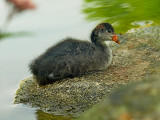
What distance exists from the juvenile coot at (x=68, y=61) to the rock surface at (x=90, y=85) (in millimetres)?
92

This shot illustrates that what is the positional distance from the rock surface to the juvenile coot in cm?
9

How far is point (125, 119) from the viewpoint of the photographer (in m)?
2.10

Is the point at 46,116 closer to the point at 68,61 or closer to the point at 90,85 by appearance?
the point at 90,85

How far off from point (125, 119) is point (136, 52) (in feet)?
14.5

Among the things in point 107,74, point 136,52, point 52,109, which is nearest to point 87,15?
point 136,52

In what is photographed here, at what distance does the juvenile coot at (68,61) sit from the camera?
5570 mm

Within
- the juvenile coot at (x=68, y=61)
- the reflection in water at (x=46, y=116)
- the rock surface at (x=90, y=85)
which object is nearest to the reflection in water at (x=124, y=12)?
the rock surface at (x=90, y=85)

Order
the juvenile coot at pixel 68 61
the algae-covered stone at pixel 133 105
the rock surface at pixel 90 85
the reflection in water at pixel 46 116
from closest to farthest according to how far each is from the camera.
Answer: the algae-covered stone at pixel 133 105 → the reflection in water at pixel 46 116 → the rock surface at pixel 90 85 → the juvenile coot at pixel 68 61

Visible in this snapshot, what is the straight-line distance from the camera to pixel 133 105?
210 cm

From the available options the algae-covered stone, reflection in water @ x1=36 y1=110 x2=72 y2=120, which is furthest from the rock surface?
the algae-covered stone

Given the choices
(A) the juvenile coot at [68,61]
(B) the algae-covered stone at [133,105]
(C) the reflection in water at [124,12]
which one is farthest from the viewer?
(C) the reflection in water at [124,12]

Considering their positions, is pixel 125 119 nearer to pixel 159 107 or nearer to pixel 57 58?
pixel 159 107

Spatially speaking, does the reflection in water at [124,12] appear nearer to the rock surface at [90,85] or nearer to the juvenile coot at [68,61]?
the rock surface at [90,85]

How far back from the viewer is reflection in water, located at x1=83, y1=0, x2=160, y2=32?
7832 millimetres
